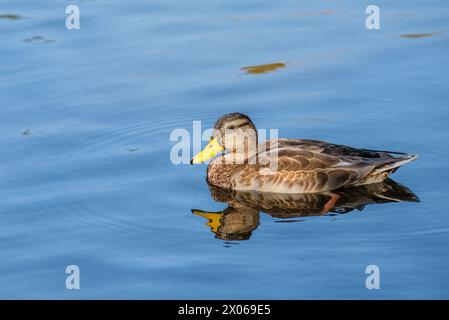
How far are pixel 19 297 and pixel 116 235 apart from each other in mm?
1557

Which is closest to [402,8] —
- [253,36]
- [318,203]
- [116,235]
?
[253,36]

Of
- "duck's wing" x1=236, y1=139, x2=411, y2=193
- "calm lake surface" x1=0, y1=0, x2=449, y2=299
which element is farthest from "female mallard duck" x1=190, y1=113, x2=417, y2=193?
"calm lake surface" x1=0, y1=0, x2=449, y2=299

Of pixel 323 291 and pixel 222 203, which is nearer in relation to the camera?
pixel 323 291

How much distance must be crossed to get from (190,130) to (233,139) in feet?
4.01

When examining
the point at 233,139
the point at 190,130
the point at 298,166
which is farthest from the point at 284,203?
the point at 190,130

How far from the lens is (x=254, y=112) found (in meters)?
14.1

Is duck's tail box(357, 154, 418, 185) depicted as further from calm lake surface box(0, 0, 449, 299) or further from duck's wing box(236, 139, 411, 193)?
calm lake surface box(0, 0, 449, 299)

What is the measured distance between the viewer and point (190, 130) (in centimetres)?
1377

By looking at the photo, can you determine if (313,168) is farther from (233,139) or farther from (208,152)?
(208,152)

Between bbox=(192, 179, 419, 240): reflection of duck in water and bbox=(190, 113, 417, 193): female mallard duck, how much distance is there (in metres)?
0.10

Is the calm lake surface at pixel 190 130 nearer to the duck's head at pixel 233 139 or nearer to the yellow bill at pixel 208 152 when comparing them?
the yellow bill at pixel 208 152

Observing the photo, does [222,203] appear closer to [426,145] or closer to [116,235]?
[116,235]

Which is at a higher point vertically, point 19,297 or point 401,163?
point 401,163
